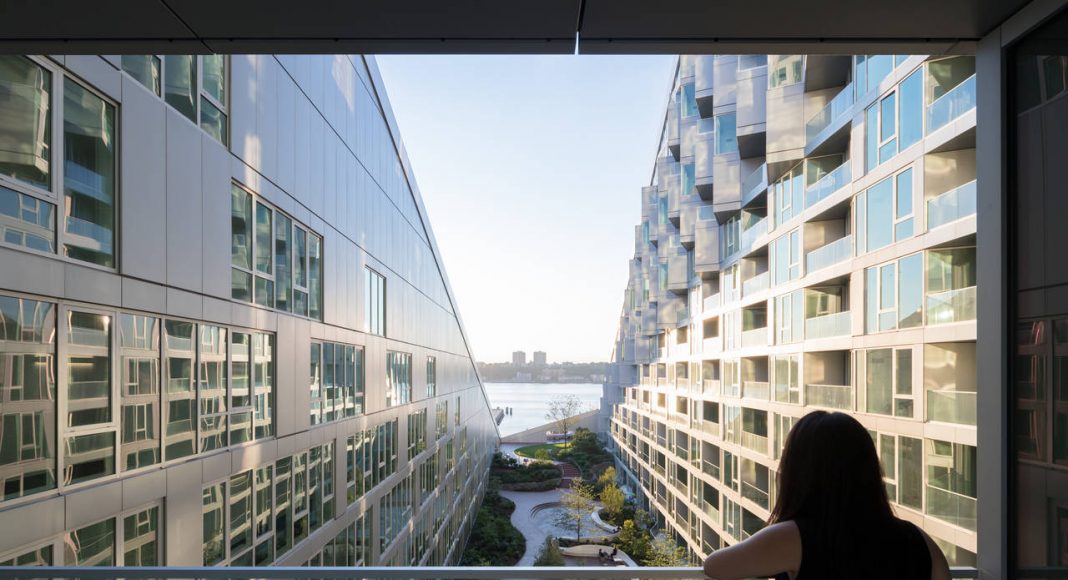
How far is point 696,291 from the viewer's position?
28578mm

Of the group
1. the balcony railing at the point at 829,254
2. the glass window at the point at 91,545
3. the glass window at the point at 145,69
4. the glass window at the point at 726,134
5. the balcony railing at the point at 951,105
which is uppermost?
the glass window at the point at 726,134

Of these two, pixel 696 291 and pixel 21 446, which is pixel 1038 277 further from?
pixel 696 291

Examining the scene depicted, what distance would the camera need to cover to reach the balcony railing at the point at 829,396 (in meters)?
14.6

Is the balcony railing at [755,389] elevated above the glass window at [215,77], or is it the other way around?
the glass window at [215,77]

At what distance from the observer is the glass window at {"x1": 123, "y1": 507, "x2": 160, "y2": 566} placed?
18.1ft

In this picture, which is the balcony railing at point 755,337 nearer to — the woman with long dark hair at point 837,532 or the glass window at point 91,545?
the glass window at point 91,545

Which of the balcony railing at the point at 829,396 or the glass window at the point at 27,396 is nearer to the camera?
the glass window at the point at 27,396

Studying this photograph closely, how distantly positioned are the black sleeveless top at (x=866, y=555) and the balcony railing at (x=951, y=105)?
10664mm

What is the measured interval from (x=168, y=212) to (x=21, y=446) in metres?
2.41

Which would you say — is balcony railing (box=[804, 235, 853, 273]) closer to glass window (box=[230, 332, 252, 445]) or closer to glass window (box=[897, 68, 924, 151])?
glass window (box=[897, 68, 924, 151])

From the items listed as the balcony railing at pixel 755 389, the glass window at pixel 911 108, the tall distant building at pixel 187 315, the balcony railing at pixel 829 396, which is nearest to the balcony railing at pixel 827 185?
the glass window at pixel 911 108

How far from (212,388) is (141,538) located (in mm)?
1721

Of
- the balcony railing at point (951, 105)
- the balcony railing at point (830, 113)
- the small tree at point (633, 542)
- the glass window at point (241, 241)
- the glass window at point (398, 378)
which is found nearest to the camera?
the glass window at point (241, 241)

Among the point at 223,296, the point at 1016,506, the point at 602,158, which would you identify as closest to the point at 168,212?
the point at 223,296
